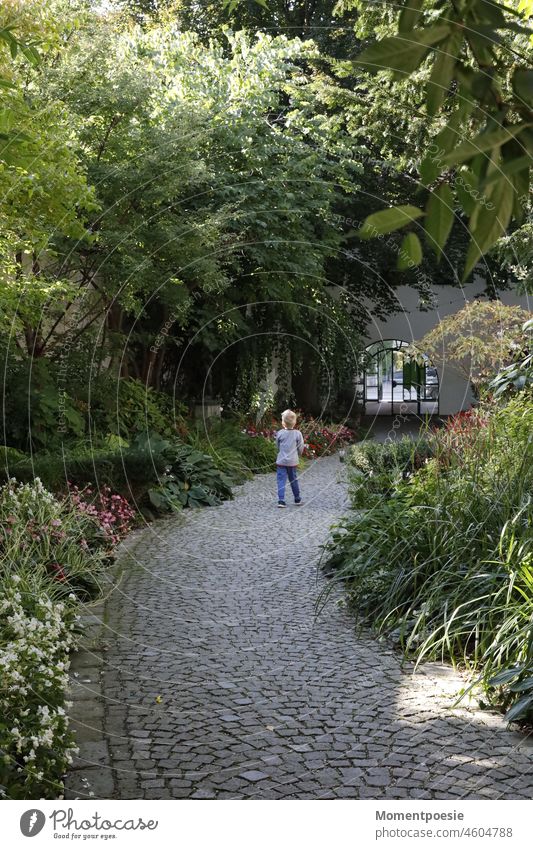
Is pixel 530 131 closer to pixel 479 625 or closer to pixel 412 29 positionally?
pixel 412 29

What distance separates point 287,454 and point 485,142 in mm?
7726

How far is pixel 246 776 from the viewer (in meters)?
2.81

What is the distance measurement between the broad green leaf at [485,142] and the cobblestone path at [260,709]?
2167 mm

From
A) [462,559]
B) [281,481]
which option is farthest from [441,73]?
[281,481]

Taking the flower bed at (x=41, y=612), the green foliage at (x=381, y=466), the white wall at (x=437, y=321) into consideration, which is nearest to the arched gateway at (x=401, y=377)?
the green foliage at (x=381, y=466)

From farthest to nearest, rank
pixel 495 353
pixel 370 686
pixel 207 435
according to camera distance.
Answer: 1. pixel 207 435
2. pixel 495 353
3. pixel 370 686

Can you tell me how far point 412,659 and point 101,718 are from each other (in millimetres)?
1524

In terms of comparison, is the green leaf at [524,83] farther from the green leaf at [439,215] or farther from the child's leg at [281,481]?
the child's leg at [281,481]

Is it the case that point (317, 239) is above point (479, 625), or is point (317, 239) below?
above

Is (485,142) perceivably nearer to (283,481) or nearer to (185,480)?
(283,481)

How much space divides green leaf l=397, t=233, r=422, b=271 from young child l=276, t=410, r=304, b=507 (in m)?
7.48

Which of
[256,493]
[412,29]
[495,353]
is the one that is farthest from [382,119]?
[412,29]

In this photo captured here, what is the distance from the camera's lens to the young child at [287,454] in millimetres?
8781

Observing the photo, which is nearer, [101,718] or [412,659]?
[101,718]
